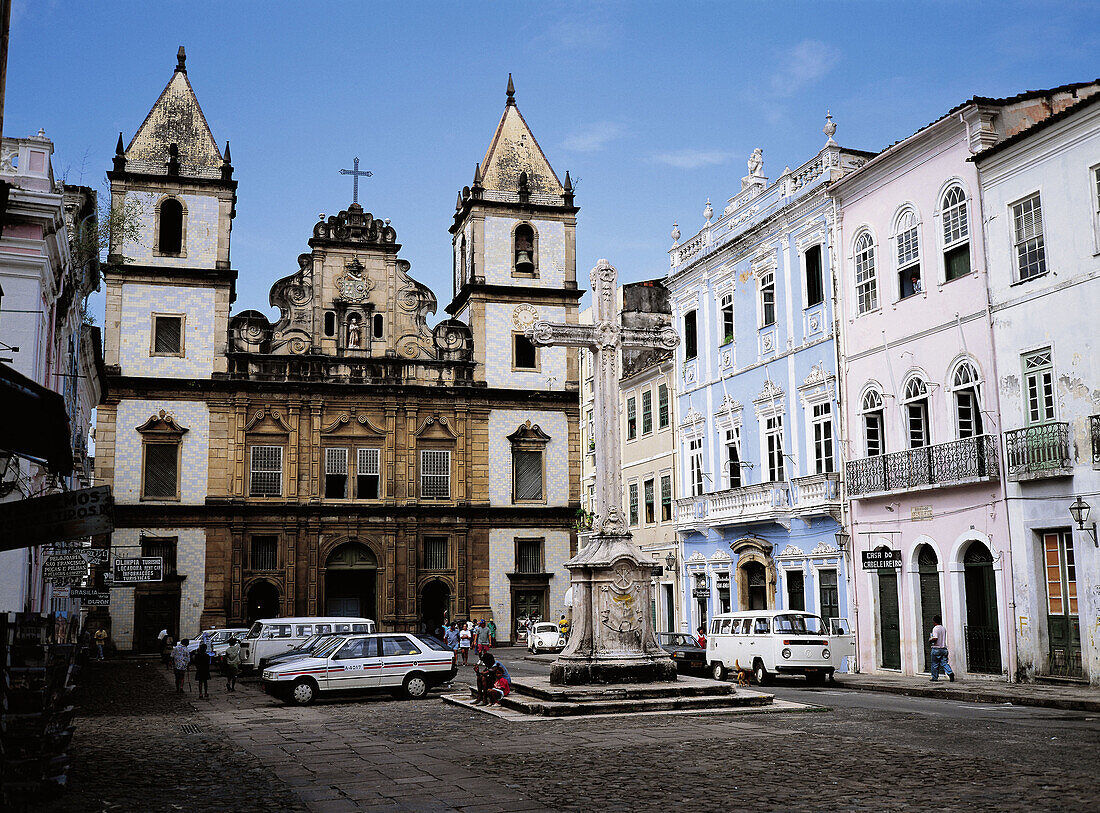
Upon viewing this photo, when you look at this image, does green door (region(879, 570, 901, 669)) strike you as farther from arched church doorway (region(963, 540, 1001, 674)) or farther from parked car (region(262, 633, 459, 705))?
parked car (region(262, 633, 459, 705))

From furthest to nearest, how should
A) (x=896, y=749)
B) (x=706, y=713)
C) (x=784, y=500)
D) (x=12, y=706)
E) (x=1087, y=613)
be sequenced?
(x=784, y=500) → (x=1087, y=613) → (x=706, y=713) → (x=896, y=749) → (x=12, y=706)

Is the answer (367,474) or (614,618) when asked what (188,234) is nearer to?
(367,474)

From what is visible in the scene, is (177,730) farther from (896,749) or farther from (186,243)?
(186,243)

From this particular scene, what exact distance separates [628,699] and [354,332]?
34122 mm

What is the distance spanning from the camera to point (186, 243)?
4750cm

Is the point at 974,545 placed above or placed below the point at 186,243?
below

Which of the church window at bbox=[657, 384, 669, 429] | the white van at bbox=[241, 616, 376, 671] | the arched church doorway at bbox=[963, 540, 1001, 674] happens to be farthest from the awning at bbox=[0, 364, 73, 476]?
the church window at bbox=[657, 384, 669, 429]

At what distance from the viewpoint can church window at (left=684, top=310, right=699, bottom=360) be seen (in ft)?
125

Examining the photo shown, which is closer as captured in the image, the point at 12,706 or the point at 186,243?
the point at 12,706

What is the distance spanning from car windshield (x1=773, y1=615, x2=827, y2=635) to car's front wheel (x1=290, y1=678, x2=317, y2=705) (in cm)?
1046

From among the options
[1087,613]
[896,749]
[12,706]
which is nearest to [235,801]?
[12,706]

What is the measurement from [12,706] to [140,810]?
4.89 ft

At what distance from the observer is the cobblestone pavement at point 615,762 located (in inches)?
394

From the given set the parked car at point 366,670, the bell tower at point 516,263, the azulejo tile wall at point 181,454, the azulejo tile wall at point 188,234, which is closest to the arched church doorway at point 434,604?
the bell tower at point 516,263
